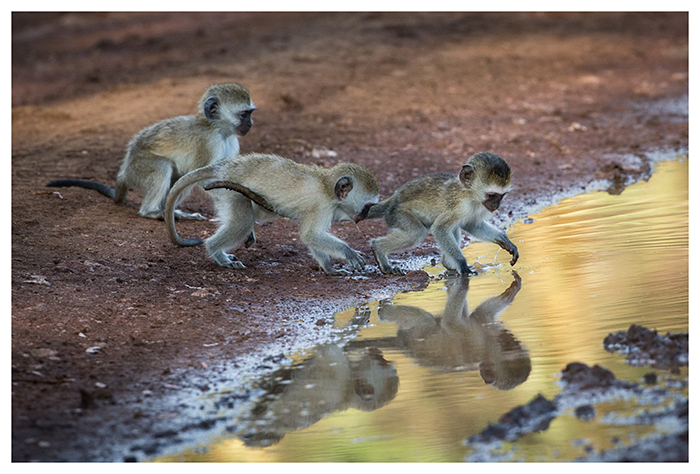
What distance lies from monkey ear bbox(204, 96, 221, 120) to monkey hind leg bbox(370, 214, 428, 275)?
238 cm

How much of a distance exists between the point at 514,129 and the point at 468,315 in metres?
6.52

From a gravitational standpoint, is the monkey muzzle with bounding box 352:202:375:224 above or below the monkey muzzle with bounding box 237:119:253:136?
below

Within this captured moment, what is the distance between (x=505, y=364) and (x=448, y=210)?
2299 mm

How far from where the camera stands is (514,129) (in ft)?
38.5

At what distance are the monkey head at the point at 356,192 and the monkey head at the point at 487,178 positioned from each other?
749 mm

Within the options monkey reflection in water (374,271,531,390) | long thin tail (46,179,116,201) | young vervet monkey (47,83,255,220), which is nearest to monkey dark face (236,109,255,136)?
young vervet monkey (47,83,255,220)

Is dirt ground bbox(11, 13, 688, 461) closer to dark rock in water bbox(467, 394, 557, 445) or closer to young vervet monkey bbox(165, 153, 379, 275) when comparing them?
young vervet monkey bbox(165, 153, 379, 275)

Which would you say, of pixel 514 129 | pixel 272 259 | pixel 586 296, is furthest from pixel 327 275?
pixel 514 129

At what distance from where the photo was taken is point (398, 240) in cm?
688

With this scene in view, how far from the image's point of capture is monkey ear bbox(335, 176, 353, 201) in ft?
21.9

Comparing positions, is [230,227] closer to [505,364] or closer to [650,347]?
[505,364]

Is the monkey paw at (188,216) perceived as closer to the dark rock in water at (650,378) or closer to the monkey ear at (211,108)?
the monkey ear at (211,108)

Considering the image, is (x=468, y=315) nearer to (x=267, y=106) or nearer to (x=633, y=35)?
(x=267, y=106)

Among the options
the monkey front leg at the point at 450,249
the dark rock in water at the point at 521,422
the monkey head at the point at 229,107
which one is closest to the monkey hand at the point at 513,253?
the monkey front leg at the point at 450,249
